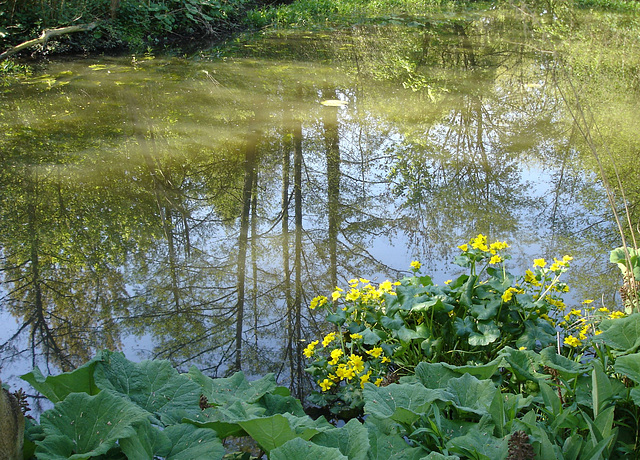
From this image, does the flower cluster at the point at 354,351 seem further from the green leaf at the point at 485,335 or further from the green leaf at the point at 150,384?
the green leaf at the point at 150,384

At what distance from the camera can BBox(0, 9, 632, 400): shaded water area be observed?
312cm

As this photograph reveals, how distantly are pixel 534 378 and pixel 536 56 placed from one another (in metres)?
8.82

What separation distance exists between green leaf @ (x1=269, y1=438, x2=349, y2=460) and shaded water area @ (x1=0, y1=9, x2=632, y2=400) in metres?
1.37

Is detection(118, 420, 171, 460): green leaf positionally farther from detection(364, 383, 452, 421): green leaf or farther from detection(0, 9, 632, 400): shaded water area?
detection(0, 9, 632, 400): shaded water area

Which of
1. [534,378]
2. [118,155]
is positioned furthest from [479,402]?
[118,155]

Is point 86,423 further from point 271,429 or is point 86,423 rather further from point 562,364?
point 562,364

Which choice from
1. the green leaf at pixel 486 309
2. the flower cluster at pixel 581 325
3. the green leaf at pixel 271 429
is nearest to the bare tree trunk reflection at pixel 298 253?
the green leaf at pixel 486 309

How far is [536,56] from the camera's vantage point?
30.9 ft

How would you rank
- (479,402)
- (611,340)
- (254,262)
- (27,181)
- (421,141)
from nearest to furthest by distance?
1. (479,402)
2. (611,340)
3. (254,262)
4. (27,181)
5. (421,141)

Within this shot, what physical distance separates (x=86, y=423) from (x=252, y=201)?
3.27m

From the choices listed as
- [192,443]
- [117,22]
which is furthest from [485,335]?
[117,22]

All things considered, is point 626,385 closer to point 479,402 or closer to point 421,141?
point 479,402

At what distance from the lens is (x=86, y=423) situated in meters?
1.37

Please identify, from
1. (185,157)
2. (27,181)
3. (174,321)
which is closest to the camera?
(174,321)
